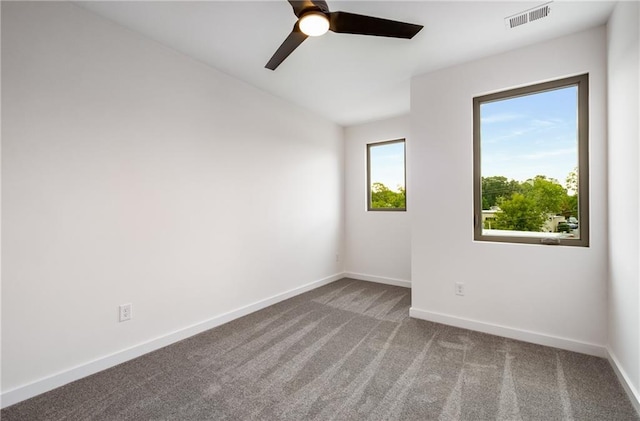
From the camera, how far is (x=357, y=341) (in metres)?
2.52

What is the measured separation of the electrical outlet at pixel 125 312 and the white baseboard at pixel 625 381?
3.35 metres

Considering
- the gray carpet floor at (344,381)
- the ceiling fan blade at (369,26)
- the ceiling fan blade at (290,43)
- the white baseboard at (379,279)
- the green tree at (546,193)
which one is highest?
the ceiling fan blade at (369,26)

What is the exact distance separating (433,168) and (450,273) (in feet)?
3.54

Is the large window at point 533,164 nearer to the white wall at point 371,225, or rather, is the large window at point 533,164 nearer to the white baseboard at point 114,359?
the white wall at point 371,225

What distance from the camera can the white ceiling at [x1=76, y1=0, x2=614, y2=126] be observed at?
1.97m

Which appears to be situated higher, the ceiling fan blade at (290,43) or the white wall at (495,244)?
the ceiling fan blade at (290,43)

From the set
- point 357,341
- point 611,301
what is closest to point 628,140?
point 611,301

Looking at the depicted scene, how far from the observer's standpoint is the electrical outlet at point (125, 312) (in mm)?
2184

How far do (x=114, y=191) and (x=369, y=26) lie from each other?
83.7 inches

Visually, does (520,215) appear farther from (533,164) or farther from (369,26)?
(369,26)

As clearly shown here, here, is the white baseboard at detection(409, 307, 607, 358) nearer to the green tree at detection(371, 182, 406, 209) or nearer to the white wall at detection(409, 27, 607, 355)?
the white wall at detection(409, 27, 607, 355)

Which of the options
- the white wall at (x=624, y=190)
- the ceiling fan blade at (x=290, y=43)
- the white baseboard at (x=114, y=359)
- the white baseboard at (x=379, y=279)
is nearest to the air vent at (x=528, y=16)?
the white wall at (x=624, y=190)

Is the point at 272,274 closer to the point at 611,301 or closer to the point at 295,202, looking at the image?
the point at 295,202

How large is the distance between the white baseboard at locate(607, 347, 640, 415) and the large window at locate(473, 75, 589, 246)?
85 cm
